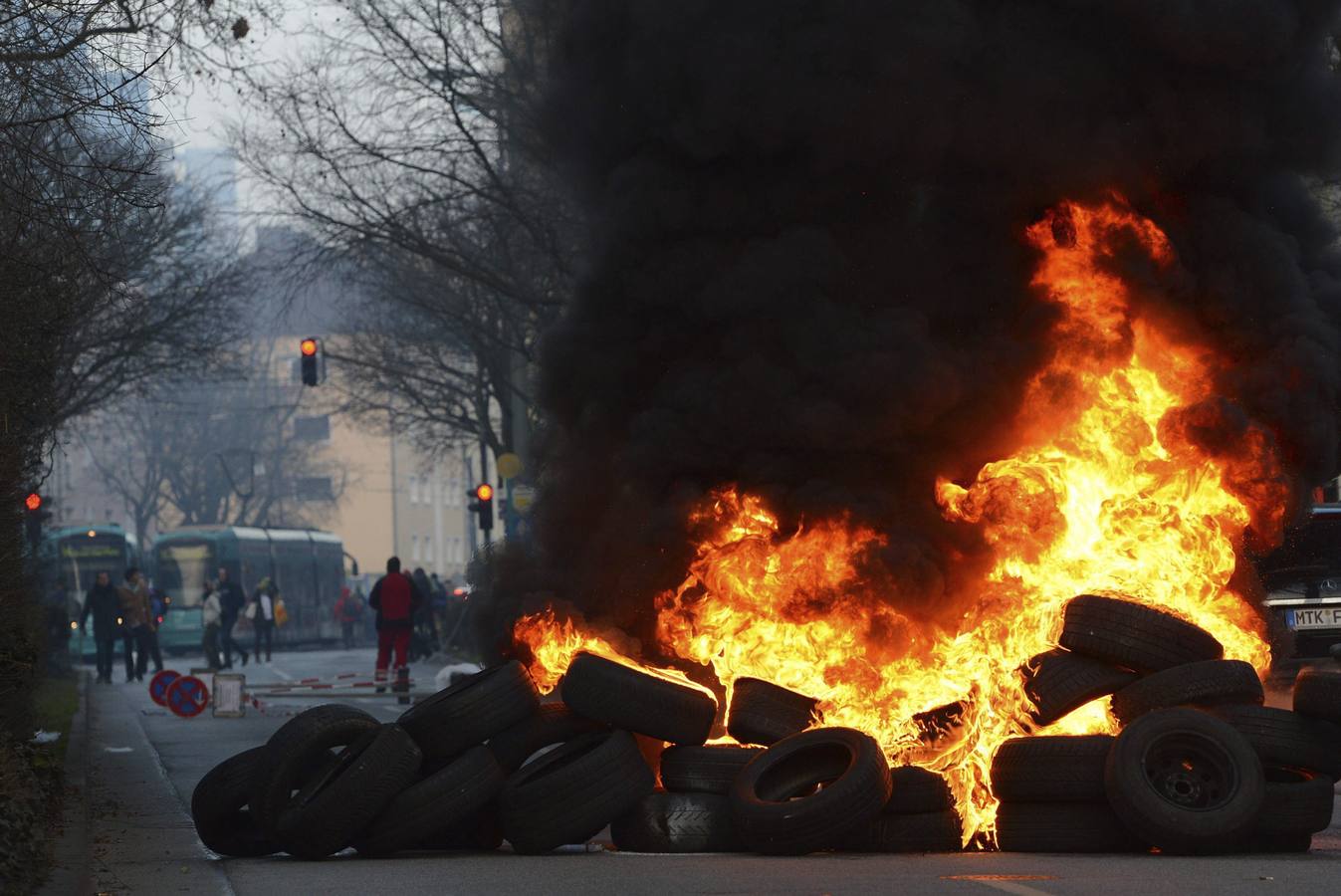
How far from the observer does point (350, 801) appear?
10.4 meters

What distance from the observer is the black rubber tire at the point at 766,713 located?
11.2 meters

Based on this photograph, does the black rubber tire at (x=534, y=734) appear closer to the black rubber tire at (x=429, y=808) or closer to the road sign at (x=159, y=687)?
the black rubber tire at (x=429, y=808)

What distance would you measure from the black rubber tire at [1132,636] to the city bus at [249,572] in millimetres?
42296

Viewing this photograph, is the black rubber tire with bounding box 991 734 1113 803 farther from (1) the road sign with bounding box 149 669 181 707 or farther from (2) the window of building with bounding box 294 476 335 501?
(2) the window of building with bounding box 294 476 335 501

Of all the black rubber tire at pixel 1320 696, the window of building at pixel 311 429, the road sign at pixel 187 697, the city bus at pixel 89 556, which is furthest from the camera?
the window of building at pixel 311 429

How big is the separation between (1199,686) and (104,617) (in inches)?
1051

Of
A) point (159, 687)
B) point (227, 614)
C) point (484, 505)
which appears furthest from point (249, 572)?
point (159, 687)

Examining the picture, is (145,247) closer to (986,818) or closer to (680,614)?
(680,614)

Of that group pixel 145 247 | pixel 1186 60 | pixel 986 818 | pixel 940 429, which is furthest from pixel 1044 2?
pixel 145 247

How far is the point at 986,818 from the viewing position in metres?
10.6

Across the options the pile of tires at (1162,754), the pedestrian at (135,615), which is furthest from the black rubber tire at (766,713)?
the pedestrian at (135,615)

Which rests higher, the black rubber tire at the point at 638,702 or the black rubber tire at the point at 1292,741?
the black rubber tire at the point at 638,702

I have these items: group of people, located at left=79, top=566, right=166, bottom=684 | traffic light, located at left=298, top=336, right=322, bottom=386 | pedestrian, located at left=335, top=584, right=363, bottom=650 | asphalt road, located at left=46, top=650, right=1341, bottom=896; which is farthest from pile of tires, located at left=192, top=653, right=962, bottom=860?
pedestrian, located at left=335, top=584, right=363, bottom=650

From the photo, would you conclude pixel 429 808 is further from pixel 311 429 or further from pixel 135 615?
pixel 311 429
